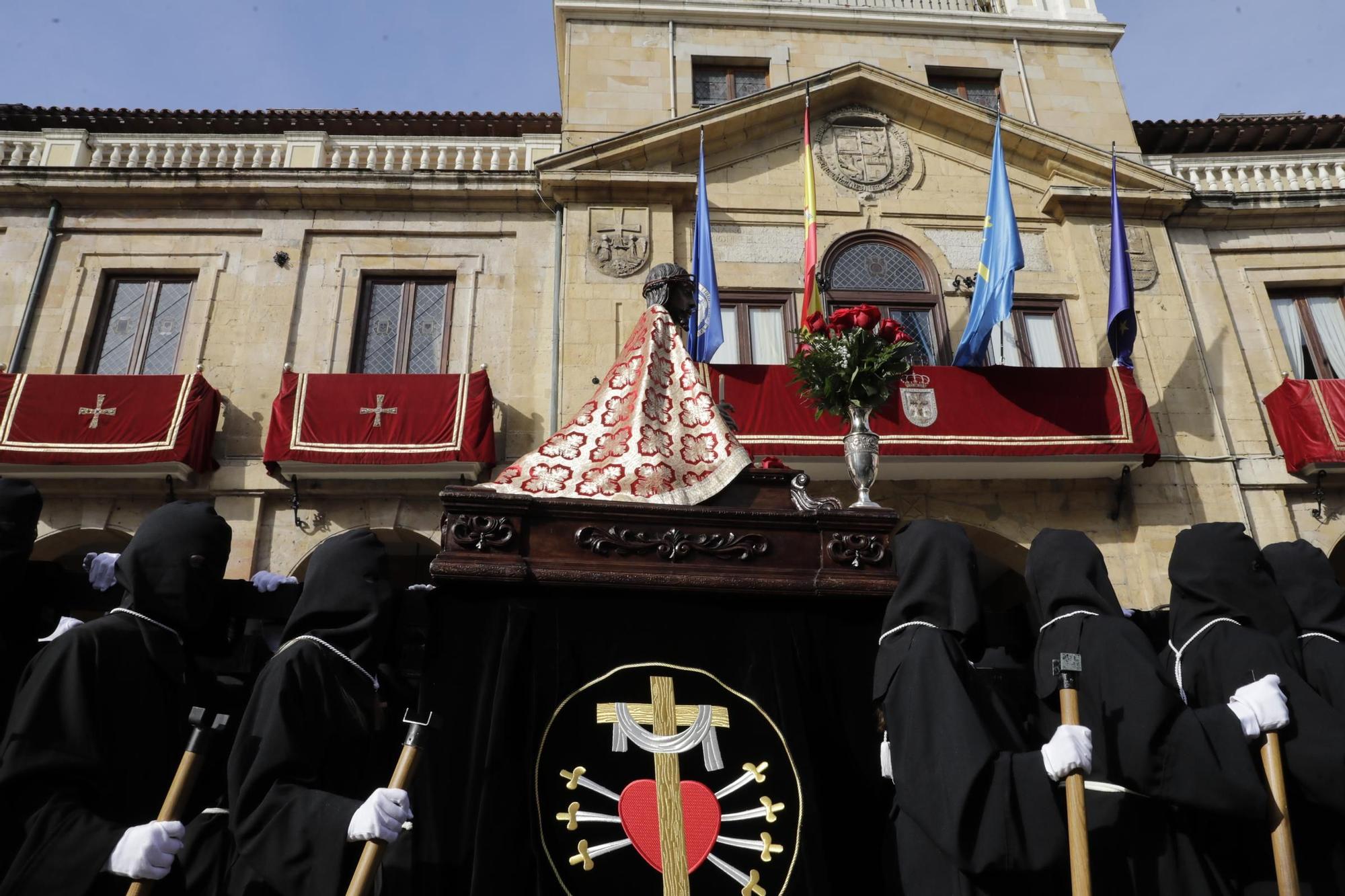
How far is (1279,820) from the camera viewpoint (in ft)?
9.81

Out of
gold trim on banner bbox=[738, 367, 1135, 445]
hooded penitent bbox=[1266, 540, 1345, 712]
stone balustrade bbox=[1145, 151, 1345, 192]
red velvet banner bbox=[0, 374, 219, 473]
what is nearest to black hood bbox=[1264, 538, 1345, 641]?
hooded penitent bbox=[1266, 540, 1345, 712]

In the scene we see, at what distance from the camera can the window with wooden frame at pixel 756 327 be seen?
11.4 meters

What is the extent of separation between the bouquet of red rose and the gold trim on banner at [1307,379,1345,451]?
644 cm

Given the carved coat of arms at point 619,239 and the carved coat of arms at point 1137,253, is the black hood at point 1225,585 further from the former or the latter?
the carved coat of arms at point 1137,253

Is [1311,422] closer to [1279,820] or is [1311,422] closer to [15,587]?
[1279,820]

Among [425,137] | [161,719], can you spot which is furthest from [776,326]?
[161,719]

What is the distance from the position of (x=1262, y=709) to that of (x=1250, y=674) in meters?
0.26

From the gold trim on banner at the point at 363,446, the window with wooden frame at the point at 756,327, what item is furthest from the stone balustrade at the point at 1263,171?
the gold trim on banner at the point at 363,446

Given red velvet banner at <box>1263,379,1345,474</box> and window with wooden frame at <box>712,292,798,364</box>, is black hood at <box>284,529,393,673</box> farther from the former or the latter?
red velvet banner at <box>1263,379,1345,474</box>

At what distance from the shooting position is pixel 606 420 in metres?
4.36

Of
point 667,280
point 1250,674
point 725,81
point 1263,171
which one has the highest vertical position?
point 725,81

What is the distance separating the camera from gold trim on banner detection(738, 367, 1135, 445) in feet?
32.5

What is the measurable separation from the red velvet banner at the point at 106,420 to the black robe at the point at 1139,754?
9.39 meters

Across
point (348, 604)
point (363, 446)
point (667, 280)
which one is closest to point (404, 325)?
point (363, 446)
